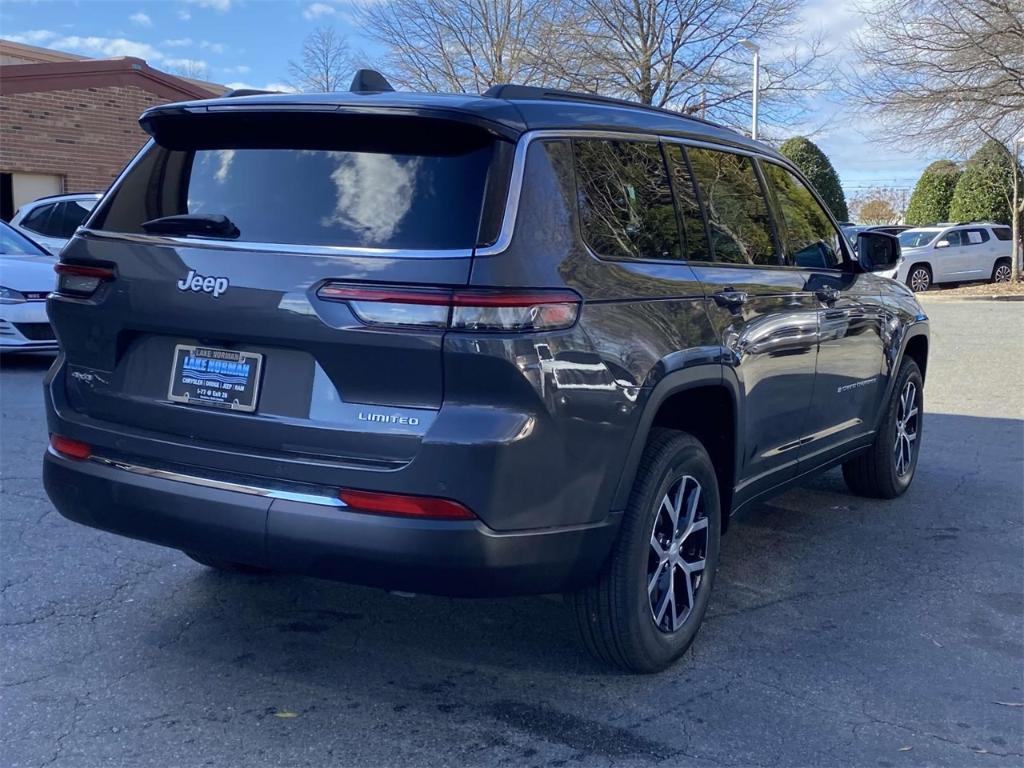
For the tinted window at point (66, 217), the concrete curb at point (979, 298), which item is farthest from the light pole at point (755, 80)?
the tinted window at point (66, 217)

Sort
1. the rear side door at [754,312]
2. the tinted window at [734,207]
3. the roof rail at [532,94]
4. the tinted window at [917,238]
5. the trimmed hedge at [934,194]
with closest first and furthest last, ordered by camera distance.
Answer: the roof rail at [532,94], the rear side door at [754,312], the tinted window at [734,207], the tinted window at [917,238], the trimmed hedge at [934,194]

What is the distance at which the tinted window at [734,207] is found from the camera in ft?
14.2

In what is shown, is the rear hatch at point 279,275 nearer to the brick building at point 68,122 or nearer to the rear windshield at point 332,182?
the rear windshield at point 332,182

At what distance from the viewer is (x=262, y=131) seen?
3.48 m

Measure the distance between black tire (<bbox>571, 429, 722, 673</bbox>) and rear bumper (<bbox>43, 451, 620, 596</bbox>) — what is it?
16cm

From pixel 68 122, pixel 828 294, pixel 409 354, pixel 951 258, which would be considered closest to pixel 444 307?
pixel 409 354

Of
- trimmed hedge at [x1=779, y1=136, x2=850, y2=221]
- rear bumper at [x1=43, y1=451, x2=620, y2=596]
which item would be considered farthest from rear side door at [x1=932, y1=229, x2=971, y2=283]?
rear bumper at [x1=43, y1=451, x2=620, y2=596]

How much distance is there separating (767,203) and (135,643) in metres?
3.21

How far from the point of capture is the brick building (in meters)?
20.0

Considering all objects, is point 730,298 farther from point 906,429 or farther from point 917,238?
point 917,238

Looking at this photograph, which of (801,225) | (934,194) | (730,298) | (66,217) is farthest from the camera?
(934,194)

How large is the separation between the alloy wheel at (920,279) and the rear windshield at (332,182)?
83.5 ft

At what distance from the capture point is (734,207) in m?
4.55

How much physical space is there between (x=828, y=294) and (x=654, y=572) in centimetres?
→ 194
